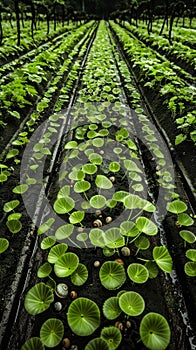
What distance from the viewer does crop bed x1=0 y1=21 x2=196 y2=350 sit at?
1231 millimetres

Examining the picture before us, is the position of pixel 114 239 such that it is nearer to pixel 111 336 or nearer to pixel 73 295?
pixel 73 295

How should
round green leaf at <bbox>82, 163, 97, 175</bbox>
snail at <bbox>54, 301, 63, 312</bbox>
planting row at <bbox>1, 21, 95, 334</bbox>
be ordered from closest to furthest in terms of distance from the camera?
1. snail at <bbox>54, 301, 63, 312</bbox>
2. planting row at <bbox>1, 21, 95, 334</bbox>
3. round green leaf at <bbox>82, 163, 97, 175</bbox>

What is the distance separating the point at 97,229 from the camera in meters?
1.59

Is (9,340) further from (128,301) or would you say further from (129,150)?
(129,150)

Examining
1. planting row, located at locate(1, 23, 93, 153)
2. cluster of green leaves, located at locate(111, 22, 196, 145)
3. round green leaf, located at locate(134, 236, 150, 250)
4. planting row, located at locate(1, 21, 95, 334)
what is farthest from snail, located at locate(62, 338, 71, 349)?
cluster of green leaves, located at locate(111, 22, 196, 145)

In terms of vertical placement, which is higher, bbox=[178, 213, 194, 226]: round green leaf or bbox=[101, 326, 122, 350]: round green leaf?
bbox=[178, 213, 194, 226]: round green leaf

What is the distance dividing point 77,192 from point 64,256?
654 millimetres

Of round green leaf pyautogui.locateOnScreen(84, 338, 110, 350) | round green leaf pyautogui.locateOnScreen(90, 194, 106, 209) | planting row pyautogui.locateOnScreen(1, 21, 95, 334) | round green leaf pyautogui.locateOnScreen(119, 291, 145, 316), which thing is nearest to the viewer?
round green leaf pyautogui.locateOnScreen(84, 338, 110, 350)

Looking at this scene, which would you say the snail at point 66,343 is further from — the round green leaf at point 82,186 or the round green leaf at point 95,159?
the round green leaf at point 95,159

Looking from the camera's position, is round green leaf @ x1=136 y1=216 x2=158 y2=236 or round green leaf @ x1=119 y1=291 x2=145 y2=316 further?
round green leaf @ x1=136 y1=216 x2=158 y2=236

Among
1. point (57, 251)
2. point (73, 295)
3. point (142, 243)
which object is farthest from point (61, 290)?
point (142, 243)

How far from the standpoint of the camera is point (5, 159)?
257cm

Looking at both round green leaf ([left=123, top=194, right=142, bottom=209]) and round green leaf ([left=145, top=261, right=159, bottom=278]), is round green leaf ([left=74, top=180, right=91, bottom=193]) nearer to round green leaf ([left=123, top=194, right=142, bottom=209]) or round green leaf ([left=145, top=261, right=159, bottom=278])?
round green leaf ([left=123, top=194, right=142, bottom=209])

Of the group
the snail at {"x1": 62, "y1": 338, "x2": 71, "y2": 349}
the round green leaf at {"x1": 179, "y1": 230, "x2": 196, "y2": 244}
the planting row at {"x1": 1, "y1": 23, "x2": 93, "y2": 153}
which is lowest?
the snail at {"x1": 62, "y1": 338, "x2": 71, "y2": 349}
